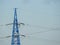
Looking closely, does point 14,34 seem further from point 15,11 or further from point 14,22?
point 15,11

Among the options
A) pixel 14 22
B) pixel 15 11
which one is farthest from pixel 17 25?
pixel 15 11

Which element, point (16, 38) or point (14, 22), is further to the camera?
point (14, 22)

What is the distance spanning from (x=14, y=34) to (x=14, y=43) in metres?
0.10

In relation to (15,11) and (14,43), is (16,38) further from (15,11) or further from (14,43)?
(15,11)

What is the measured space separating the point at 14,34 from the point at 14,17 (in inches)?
10.0

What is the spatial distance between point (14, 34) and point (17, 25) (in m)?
0.14

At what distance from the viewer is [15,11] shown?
138 cm

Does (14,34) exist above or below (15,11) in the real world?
below

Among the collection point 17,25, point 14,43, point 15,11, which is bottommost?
point 14,43

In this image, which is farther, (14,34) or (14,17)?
(14,17)

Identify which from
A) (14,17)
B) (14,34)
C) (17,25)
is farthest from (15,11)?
(14,34)

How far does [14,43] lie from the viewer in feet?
3.53

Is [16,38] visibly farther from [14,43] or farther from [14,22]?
[14,22]

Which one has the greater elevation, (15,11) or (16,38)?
(15,11)
